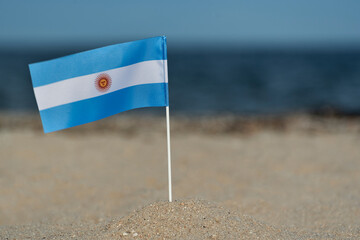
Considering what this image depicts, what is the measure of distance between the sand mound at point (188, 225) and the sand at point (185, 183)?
1 cm

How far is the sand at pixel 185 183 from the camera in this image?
4227mm

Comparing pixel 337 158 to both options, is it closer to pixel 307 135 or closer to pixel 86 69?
pixel 307 135

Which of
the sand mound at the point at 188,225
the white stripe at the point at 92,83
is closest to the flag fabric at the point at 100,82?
the white stripe at the point at 92,83

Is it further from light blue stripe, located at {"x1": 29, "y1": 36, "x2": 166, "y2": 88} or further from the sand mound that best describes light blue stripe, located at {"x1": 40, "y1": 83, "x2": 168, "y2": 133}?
the sand mound

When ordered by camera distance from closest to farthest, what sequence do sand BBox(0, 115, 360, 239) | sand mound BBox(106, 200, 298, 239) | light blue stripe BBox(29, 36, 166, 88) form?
sand mound BBox(106, 200, 298, 239) → light blue stripe BBox(29, 36, 166, 88) → sand BBox(0, 115, 360, 239)

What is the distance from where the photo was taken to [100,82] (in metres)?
4.25

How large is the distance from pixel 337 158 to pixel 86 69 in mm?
6194

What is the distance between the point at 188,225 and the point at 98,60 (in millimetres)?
1938

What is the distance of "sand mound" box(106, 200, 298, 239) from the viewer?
12.8ft

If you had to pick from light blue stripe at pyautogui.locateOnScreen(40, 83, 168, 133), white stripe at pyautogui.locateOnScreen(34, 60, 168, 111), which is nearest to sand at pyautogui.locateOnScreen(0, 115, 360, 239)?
light blue stripe at pyautogui.locateOnScreen(40, 83, 168, 133)

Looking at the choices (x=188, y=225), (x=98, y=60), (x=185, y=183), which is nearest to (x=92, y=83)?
(x=98, y=60)

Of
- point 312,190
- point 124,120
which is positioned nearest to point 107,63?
point 312,190

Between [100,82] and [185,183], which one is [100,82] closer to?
[100,82]

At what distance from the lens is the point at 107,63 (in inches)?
166
